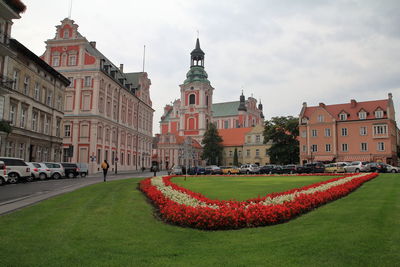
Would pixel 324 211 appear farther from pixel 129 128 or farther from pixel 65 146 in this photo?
pixel 129 128

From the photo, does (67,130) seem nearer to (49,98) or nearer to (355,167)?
(49,98)

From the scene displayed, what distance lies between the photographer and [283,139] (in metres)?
70.9

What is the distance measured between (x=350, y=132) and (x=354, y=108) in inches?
210

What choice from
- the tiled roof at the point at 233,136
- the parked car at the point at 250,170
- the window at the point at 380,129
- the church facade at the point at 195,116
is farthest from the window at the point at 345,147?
the church facade at the point at 195,116

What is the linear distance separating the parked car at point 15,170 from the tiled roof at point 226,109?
324 feet

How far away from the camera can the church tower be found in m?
107

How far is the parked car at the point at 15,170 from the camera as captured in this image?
26547 mm

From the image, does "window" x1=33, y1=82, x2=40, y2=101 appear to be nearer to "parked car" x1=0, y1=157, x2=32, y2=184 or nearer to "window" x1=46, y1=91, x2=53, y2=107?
"window" x1=46, y1=91, x2=53, y2=107

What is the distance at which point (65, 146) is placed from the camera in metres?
55.2

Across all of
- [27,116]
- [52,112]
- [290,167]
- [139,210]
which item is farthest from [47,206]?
[290,167]

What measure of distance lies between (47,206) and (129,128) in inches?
2266

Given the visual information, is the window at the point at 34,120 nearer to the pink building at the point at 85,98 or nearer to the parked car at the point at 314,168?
the pink building at the point at 85,98

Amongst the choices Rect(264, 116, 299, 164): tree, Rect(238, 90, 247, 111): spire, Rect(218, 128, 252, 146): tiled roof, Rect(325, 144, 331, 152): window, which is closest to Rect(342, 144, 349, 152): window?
Rect(325, 144, 331, 152): window

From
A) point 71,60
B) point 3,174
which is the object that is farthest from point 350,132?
point 3,174
